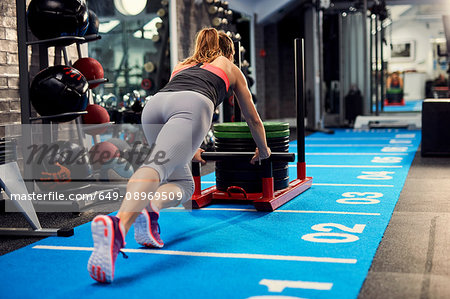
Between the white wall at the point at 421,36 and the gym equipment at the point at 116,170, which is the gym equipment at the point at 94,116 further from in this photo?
the white wall at the point at 421,36

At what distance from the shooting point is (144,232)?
8.46 feet

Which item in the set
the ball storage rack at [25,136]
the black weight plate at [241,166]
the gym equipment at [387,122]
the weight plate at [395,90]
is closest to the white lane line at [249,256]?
the ball storage rack at [25,136]

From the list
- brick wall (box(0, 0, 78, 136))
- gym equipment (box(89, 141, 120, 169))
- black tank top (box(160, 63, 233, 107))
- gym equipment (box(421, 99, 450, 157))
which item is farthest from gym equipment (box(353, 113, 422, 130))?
black tank top (box(160, 63, 233, 107))

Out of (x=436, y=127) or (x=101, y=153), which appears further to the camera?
(x=436, y=127)

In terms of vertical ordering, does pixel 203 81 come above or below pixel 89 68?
below

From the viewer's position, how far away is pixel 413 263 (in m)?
2.32

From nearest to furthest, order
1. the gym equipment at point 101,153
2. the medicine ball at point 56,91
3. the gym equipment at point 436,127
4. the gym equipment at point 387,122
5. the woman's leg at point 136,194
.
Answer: the woman's leg at point 136,194 → the medicine ball at point 56,91 → the gym equipment at point 101,153 → the gym equipment at point 436,127 → the gym equipment at point 387,122

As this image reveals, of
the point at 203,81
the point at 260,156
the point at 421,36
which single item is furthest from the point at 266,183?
the point at 421,36

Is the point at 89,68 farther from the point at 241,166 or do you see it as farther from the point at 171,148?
the point at 171,148

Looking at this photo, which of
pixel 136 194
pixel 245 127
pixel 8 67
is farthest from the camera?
pixel 8 67

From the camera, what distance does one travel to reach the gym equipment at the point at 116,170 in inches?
169

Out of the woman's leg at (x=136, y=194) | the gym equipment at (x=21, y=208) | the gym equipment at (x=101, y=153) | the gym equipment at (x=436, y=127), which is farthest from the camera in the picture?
the gym equipment at (x=436, y=127)

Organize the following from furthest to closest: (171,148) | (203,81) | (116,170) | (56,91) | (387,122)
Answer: (387,122) < (116,170) < (56,91) < (203,81) < (171,148)

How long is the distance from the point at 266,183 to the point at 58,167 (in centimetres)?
149
